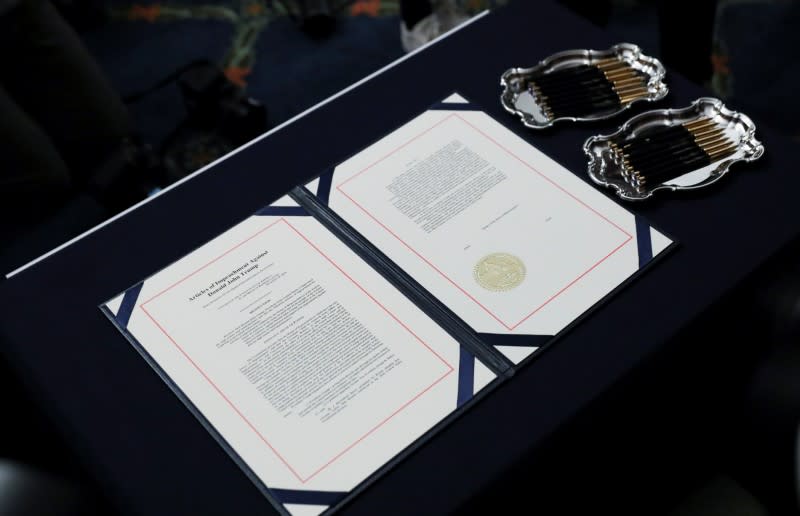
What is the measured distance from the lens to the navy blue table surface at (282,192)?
90 centimetres

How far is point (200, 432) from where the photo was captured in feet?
3.07

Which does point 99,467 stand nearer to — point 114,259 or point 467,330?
point 114,259

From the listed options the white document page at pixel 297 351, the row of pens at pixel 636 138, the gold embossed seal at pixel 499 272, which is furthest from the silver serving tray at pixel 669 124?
the white document page at pixel 297 351

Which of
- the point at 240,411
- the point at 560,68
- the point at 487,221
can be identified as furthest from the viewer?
the point at 560,68

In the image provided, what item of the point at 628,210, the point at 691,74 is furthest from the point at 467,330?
the point at 691,74

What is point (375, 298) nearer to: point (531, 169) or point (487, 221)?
point (487, 221)

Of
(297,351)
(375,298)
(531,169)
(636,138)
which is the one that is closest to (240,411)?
(297,351)

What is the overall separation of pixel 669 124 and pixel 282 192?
56cm

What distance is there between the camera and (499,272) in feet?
3.41

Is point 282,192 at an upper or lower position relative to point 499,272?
upper

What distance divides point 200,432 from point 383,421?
8.2 inches

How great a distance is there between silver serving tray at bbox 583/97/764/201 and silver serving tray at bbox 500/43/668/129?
38mm

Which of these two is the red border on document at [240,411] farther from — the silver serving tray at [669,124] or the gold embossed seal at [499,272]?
the silver serving tray at [669,124]

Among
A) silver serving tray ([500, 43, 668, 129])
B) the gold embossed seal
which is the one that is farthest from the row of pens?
the gold embossed seal
